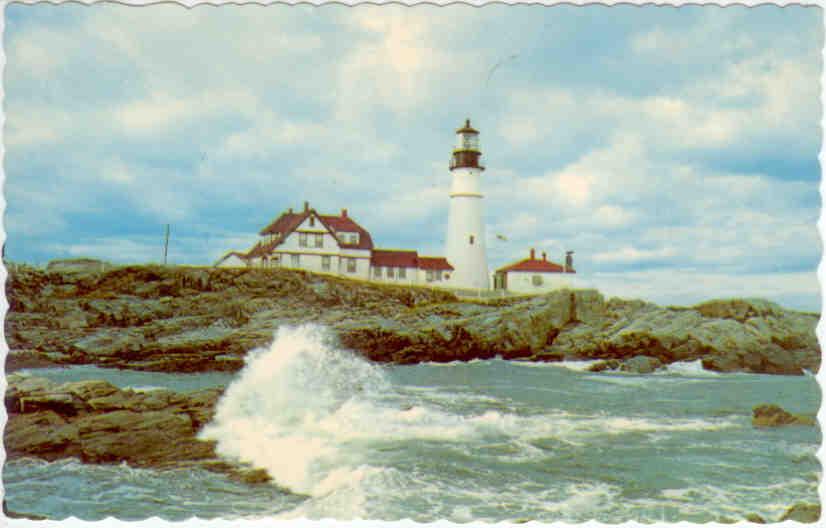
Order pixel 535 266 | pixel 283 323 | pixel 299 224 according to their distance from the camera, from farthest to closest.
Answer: pixel 535 266 → pixel 299 224 → pixel 283 323

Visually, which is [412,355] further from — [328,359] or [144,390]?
[144,390]

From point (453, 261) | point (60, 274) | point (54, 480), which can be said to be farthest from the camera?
point (453, 261)

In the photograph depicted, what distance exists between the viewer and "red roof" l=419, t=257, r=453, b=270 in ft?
16.5

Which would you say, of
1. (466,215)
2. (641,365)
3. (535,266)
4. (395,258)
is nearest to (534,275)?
(535,266)

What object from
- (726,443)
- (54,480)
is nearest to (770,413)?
(726,443)

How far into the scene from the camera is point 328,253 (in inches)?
189

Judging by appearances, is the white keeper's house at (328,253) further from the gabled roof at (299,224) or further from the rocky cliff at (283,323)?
the rocky cliff at (283,323)

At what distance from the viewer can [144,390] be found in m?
3.87

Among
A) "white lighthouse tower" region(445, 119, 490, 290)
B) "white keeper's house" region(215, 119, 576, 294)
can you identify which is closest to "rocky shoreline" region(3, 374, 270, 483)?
"white keeper's house" region(215, 119, 576, 294)

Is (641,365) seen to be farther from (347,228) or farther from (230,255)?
(230,255)

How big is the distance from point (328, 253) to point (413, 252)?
0.74m

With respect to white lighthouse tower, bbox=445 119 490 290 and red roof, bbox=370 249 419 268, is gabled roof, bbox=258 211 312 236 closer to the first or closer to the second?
red roof, bbox=370 249 419 268

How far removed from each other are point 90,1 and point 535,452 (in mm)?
4097

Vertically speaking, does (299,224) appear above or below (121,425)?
above
